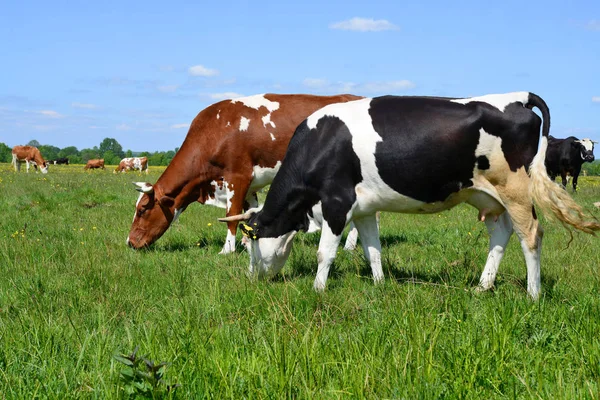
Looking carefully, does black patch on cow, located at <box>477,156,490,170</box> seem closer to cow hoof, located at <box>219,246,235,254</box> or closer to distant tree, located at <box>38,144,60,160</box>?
cow hoof, located at <box>219,246,235,254</box>

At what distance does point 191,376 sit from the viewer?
10.1 feet

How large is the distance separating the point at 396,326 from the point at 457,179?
2.36 metres

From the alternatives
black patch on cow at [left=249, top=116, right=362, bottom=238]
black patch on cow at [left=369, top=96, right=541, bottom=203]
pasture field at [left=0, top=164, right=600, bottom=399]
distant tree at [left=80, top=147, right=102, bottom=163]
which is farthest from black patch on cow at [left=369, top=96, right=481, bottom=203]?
distant tree at [left=80, top=147, right=102, bottom=163]

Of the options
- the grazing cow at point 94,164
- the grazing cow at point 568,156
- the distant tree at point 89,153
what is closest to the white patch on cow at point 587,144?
the grazing cow at point 568,156

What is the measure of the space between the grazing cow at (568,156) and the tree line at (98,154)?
220ft

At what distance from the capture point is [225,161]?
913 cm

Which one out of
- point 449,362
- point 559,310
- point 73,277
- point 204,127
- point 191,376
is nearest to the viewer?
point 191,376

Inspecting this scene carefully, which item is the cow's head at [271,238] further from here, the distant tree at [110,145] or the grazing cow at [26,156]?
the distant tree at [110,145]

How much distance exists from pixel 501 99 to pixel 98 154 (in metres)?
165

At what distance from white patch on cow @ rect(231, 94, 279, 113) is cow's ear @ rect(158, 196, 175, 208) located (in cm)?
192

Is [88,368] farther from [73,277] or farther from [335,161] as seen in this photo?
[335,161]

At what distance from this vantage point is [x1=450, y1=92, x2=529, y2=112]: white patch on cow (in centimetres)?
571

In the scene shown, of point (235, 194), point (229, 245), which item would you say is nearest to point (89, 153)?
point (235, 194)

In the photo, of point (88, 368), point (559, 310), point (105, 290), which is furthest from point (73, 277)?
point (559, 310)
